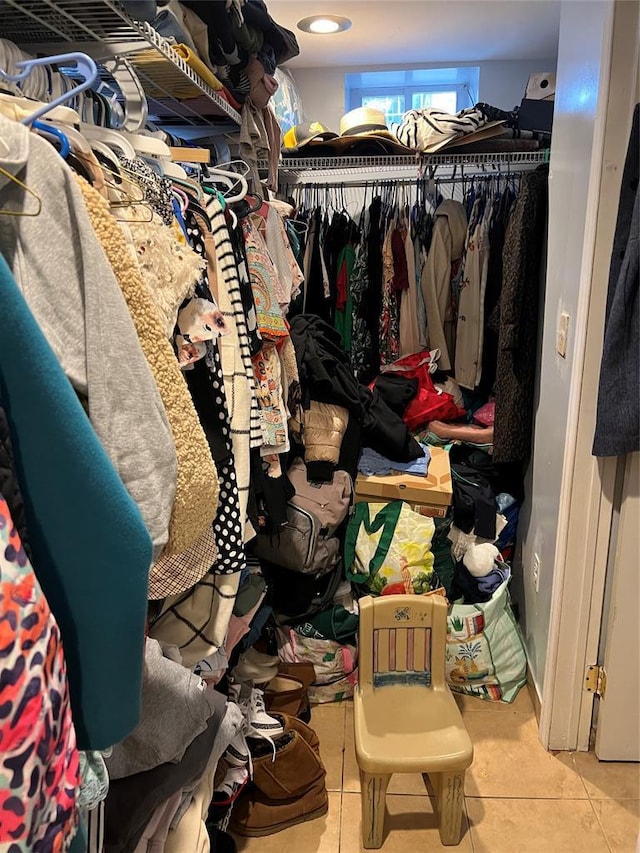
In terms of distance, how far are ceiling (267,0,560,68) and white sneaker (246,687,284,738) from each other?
2658 mm

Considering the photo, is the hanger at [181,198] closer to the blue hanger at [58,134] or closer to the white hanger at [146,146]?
the white hanger at [146,146]

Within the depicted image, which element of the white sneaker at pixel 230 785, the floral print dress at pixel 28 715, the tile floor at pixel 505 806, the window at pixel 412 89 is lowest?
the tile floor at pixel 505 806

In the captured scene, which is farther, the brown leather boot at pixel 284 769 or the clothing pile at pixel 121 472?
the brown leather boot at pixel 284 769

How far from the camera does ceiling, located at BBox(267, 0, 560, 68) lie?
2701mm

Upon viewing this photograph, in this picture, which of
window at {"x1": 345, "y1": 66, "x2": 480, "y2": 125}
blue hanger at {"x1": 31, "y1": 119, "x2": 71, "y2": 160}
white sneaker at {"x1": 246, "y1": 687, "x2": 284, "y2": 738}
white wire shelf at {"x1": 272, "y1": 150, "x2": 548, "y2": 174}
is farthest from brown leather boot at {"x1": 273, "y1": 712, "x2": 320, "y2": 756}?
window at {"x1": 345, "y1": 66, "x2": 480, "y2": 125}

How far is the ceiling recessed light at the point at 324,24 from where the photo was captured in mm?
2822

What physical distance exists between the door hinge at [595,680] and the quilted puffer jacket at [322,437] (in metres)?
1.00

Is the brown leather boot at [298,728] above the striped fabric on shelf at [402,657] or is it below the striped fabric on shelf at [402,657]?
below

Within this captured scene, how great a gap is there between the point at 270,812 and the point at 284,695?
36 cm

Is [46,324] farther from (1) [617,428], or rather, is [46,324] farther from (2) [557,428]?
(2) [557,428]

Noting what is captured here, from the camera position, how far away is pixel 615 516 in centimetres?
175

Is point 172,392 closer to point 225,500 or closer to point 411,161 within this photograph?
point 225,500

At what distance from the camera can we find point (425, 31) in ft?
9.83

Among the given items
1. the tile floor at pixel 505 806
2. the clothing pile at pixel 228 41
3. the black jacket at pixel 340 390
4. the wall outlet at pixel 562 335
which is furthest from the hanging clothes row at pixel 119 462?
the wall outlet at pixel 562 335
